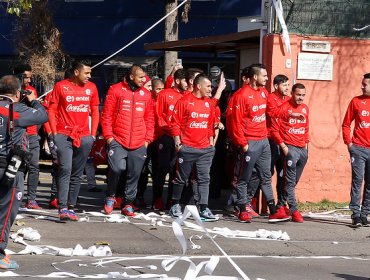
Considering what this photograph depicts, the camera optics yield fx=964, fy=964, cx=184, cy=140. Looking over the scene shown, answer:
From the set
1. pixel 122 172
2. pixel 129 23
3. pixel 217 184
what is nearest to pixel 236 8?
pixel 129 23

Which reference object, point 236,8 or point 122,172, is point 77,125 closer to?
point 122,172

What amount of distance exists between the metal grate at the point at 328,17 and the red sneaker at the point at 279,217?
2834 millimetres

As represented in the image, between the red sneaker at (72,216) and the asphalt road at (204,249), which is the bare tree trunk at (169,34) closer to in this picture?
the asphalt road at (204,249)

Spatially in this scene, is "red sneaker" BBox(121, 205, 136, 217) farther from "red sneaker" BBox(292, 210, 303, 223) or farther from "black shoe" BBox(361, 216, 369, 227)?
"black shoe" BBox(361, 216, 369, 227)

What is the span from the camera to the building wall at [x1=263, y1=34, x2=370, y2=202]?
14.7 metres

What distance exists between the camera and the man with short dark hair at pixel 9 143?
9492 mm

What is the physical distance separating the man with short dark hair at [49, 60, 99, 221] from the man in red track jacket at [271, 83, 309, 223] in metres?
2.62

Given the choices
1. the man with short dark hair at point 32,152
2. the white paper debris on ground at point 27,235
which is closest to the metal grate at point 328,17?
the man with short dark hair at point 32,152

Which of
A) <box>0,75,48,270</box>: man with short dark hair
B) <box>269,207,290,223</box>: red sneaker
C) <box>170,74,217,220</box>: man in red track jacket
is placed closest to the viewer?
<box>0,75,48,270</box>: man with short dark hair

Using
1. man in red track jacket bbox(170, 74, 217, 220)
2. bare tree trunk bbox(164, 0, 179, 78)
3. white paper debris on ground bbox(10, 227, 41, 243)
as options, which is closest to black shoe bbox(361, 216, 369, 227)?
man in red track jacket bbox(170, 74, 217, 220)

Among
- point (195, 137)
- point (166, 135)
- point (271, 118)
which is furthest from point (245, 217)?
point (166, 135)

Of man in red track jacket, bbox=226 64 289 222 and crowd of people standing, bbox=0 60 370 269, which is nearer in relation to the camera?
crowd of people standing, bbox=0 60 370 269

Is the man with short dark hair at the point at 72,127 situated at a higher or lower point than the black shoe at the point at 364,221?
higher

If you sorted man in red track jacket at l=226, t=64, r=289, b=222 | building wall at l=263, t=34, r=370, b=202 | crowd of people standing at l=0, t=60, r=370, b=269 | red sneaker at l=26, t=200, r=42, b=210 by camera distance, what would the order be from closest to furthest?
1. crowd of people standing at l=0, t=60, r=370, b=269
2. man in red track jacket at l=226, t=64, r=289, b=222
3. red sneaker at l=26, t=200, r=42, b=210
4. building wall at l=263, t=34, r=370, b=202
